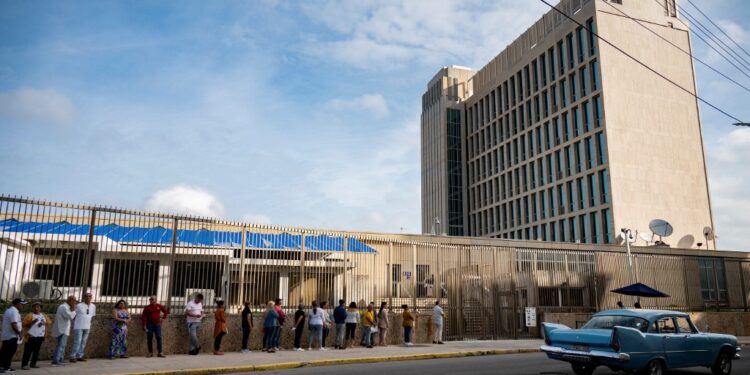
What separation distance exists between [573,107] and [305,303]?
157 feet

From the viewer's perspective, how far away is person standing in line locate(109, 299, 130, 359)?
46.5ft

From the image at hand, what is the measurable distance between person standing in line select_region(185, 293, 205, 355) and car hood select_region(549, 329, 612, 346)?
8977 millimetres

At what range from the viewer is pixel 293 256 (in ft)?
58.1

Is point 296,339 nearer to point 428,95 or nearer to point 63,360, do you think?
point 63,360

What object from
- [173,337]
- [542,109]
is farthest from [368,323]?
[542,109]

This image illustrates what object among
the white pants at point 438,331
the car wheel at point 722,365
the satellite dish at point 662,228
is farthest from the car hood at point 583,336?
the satellite dish at point 662,228

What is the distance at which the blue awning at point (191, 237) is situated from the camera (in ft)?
45.1

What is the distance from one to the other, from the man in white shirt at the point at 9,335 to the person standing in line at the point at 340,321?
8.41 m

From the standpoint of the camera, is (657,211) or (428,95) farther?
(428,95)

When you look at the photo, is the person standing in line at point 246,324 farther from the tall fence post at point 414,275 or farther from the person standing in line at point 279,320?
the tall fence post at point 414,275

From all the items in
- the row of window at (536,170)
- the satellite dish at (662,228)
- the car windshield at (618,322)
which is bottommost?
the car windshield at (618,322)

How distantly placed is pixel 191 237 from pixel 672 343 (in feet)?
39.0

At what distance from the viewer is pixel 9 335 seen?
38.2 feet

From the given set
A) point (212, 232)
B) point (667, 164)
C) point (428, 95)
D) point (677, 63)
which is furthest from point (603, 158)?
point (212, 232)
